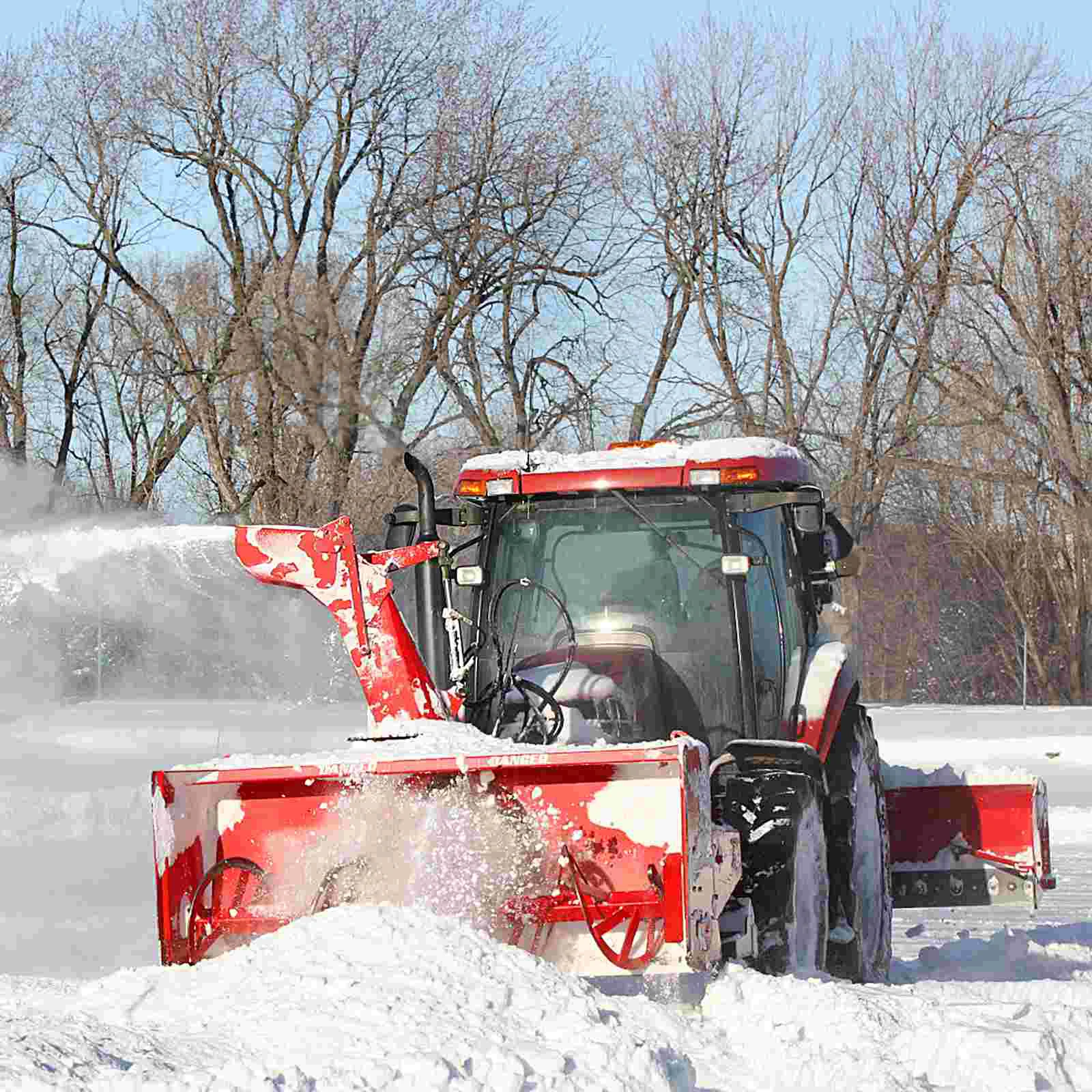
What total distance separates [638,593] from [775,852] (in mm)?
1092

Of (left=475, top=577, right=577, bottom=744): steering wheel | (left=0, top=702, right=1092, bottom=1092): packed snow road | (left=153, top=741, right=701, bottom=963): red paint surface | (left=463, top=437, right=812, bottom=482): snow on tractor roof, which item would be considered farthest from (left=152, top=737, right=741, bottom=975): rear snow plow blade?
(left=463, top=437, right=812, bottom=482): snow on tractor roof

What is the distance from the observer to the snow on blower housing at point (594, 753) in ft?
16.7

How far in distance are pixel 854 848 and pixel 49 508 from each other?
9294 millimetres

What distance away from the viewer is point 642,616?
5965mm

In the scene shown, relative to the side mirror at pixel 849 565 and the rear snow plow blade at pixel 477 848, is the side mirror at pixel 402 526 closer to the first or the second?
the rear snow plow blade at pixel 477 848

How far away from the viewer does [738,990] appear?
4969mm

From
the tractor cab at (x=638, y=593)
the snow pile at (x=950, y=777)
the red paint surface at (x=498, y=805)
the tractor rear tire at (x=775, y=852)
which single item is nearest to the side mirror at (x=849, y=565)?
the tractor cab at (x=638, y=593)

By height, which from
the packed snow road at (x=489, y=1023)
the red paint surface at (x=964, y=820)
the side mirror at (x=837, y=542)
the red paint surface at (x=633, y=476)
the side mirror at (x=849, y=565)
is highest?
the red paint surface at (x=633, y=476)

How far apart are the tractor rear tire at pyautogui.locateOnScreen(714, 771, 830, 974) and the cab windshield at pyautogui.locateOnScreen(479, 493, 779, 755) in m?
0.45

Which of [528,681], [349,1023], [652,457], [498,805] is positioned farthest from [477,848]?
[652,457]

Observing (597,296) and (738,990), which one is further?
(597,296)

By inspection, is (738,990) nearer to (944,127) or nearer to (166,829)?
(166,829)

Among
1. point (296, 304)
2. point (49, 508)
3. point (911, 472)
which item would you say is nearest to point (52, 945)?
point (296, 304)

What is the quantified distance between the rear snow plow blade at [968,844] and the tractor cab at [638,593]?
1433 mm
